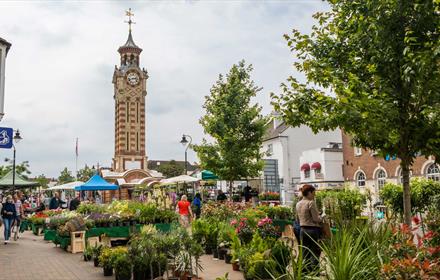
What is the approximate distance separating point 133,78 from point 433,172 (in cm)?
4443

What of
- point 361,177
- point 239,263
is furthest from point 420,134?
point 361,177

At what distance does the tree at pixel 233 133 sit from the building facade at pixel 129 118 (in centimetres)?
3678

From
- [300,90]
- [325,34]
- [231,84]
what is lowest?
[300,90]

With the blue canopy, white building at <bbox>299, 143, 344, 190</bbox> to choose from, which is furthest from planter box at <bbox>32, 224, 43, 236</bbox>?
white building at <bbox>299, 143, 344, 190</bbox>

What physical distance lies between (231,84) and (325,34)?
607 inches

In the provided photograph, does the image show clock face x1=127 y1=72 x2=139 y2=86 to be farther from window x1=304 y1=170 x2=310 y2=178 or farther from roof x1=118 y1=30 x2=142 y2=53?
window x1=304 y1=170 x2=310 y2=178

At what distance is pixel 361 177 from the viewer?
3338 centimetres

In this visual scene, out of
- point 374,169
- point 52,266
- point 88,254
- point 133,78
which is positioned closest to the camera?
point 52,266

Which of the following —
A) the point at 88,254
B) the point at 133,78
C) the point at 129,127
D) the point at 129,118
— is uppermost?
the point at 133,78

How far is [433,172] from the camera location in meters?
27.3

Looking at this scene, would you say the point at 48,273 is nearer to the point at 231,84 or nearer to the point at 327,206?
the point at 327,206

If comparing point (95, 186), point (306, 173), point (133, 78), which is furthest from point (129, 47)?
point (95, 186)

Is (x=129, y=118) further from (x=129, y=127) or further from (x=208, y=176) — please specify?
(x=208, y=176)

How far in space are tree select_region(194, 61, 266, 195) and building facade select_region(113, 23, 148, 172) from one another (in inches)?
1448
